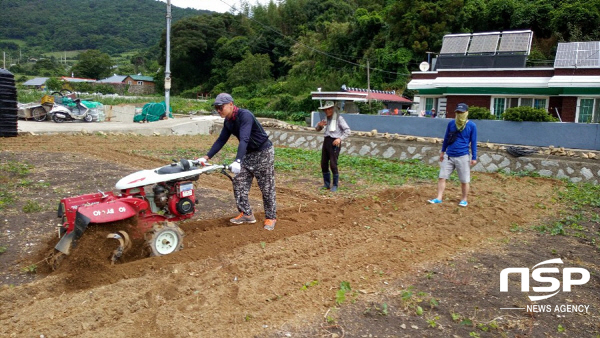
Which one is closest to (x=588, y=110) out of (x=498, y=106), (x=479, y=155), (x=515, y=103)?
(x=515, y=103)

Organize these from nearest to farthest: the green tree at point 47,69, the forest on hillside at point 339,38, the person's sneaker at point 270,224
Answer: the person's sneaker at point 270,224 → the forest on hillside at point 339,38 → the green tree at point 47,69

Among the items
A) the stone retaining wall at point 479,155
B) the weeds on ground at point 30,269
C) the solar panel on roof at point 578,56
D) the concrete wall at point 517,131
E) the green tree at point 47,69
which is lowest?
the weeds on ground at point 30,269

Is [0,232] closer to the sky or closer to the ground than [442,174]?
closer to the ground

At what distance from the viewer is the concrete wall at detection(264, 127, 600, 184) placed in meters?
11.9

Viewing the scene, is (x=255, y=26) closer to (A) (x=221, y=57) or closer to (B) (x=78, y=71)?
(A) (x=221, y=57)

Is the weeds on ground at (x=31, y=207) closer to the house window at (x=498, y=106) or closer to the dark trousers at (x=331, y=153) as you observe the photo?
the dark trousers at (x=331, y=153)

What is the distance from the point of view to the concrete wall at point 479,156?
11914 millimetres

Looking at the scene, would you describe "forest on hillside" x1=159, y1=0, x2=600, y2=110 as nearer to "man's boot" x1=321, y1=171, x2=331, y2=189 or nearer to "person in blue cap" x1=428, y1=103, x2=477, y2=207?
"person in blue cap" x1=428, y1=103, x2=477, y2=207

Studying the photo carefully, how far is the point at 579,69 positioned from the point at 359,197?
18.1 metres

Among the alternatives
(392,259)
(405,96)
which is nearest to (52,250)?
(392,259)

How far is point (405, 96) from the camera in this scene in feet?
123

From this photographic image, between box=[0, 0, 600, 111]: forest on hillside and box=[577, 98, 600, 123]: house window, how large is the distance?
560 cm

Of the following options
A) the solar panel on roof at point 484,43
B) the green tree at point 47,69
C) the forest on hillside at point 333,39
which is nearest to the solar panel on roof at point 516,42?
the solar panel on roof at point 484,43

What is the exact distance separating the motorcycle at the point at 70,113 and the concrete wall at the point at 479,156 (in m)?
11.9
